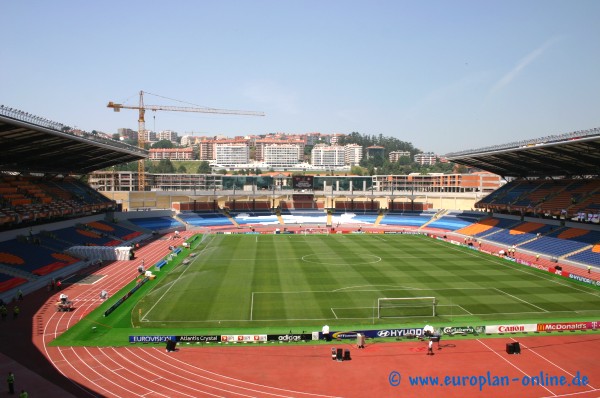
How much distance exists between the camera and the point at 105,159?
6500cm

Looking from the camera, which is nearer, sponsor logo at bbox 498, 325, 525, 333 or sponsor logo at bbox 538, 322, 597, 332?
sponsor logo at bbox 498, 325, 525, 333

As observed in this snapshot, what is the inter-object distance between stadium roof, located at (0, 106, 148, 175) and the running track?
18.6 m

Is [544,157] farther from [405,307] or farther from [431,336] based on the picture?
[431,336]

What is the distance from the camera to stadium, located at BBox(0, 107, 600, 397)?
2219 cm

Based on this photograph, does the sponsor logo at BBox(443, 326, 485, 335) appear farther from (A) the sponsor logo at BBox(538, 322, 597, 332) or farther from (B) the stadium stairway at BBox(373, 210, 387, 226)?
(B) the stadium stairway at BBox(373, 210, 387, 226)

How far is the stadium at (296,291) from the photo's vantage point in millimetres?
22188

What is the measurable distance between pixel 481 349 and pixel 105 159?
5828 cm

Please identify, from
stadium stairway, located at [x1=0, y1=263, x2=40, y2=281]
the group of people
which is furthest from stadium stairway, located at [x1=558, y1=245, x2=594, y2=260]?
stadium stairway, located at [x1=0, y1=263, x2=40, y2=281]

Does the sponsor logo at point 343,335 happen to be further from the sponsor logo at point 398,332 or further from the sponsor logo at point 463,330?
the sponsor logo at point 463,330

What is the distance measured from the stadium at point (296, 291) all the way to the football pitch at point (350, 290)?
0.77 feet

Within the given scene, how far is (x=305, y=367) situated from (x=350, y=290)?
15.5 metres

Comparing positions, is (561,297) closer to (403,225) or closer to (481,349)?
(481,349)

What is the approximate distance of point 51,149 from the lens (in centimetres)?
4894

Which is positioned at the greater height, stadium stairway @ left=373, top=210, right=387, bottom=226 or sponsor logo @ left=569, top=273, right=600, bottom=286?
stadium stairway @ left=373, top=210, right=387, bottom=226
